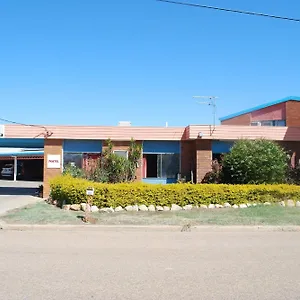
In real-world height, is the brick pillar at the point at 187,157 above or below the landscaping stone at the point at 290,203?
above

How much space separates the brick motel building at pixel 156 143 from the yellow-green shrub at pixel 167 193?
4993 mm

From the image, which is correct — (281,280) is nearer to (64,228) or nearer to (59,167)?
(64,228)

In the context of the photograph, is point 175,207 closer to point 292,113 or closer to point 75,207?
point 75,207

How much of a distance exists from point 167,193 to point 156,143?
24.2 feet

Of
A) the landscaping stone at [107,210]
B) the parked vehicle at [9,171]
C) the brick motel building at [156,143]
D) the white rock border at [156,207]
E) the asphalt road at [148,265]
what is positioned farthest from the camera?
the parked vehicle at [9,171]

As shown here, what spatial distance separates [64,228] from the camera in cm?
1092

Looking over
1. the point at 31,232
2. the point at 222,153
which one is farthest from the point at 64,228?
the point at 222,153

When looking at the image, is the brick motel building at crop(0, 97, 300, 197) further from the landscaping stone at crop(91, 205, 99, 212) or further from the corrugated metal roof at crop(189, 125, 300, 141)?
the landscaping stone at crop(91, 205, 99, 212)

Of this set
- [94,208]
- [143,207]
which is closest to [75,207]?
[94,208]

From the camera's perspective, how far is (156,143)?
2152 cm

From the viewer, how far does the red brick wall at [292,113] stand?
101 feet

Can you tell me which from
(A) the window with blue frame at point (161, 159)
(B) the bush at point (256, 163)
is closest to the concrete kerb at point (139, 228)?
(B) the bush at point (256, 163)

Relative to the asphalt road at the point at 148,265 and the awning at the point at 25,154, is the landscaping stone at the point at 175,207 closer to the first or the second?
the asphalt road at the point at 148,265

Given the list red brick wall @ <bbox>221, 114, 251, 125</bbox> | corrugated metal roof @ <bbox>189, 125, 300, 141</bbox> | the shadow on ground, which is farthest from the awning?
corrugated metal roof @ <bbox>189, 125, 300, 141</bbox>
